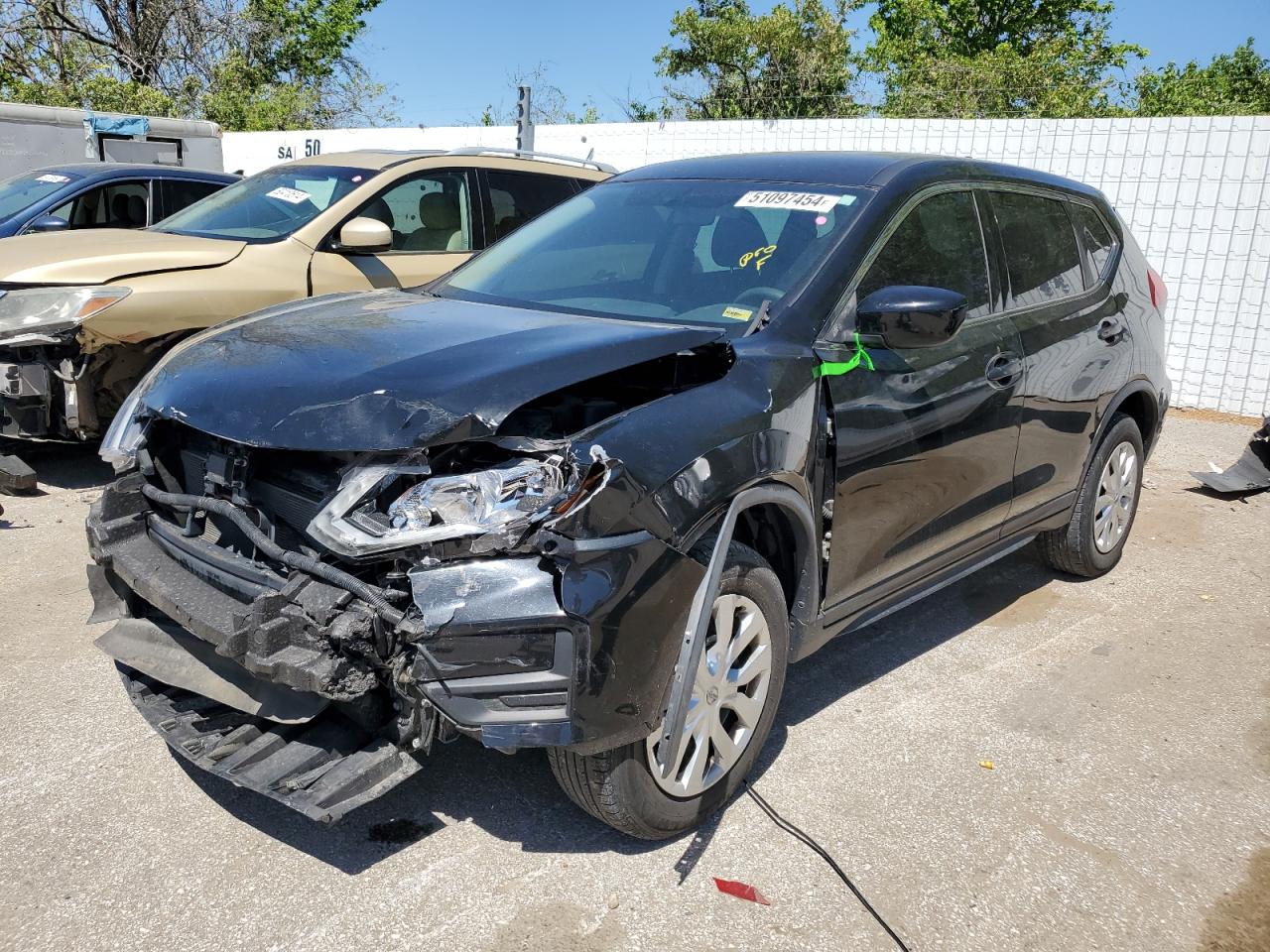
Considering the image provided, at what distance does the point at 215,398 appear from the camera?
2865 millimetres

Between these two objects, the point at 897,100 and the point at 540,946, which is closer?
the point at 540,946

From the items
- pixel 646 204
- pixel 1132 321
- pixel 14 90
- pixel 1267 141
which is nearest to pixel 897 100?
pixel 1267 141

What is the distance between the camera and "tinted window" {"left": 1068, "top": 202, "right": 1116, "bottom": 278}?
15.7ft

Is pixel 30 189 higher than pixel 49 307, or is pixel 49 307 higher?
pixel 30 189

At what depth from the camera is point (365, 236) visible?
18.9ft

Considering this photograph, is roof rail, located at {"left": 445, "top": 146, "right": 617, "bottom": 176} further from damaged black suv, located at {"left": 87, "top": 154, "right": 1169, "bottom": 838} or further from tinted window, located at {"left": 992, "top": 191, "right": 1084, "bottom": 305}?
tinted window, located at {"left": 992, "top": 191, "right": 1084, "bottom": 305}

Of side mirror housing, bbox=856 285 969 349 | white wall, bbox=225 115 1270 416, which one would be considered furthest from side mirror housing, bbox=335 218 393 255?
white wall, bbox=225 115 1270 416

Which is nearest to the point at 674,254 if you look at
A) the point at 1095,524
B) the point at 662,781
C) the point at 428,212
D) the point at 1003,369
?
the point at 1003,369

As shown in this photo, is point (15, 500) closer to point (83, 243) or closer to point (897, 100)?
point (83, 243)

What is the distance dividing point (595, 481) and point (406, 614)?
21.0 inches

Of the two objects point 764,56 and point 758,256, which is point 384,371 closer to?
point 758,256

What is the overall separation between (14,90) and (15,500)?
917 inches

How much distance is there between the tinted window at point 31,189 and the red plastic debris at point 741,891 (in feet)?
24.8

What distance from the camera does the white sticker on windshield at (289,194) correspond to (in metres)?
6.56
